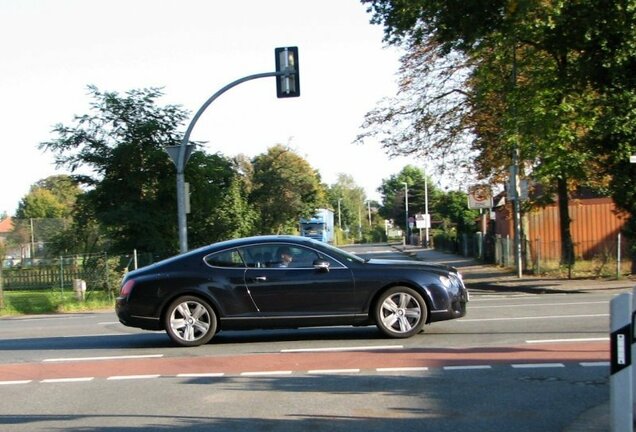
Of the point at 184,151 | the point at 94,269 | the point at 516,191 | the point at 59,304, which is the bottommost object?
the point at 59,304

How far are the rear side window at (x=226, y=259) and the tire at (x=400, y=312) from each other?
2.09 metres

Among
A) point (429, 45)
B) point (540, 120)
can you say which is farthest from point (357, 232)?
point (540, 120)

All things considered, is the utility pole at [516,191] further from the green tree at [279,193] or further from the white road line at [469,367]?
the green tree at [279,193]

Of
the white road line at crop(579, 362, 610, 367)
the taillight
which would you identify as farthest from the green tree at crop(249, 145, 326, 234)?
the white road line at crop(579, 362, 610, 367)

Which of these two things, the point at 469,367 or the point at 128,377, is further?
the point at 128,377

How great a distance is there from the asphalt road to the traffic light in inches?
298

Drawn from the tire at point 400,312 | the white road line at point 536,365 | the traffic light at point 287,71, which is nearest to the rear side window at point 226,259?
the tire at point 400,312

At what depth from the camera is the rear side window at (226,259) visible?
458 inches

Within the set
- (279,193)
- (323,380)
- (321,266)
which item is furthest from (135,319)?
(279,193)

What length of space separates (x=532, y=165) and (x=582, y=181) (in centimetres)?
176

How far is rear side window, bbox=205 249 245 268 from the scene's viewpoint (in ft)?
38.2

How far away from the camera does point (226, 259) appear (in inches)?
460

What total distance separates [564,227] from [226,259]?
1854 cm

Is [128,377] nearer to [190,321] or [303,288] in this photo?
[190,321]
